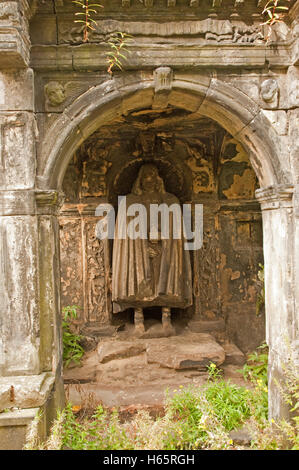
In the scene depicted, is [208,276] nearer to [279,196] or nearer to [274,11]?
[279,196]

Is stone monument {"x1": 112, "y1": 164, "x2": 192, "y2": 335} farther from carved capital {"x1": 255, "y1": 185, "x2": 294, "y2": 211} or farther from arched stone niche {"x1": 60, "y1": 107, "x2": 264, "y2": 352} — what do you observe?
carved capital {"x1": 255, "y1": 185, "x2": 294, "y2": 211}

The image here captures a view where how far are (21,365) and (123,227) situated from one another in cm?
247

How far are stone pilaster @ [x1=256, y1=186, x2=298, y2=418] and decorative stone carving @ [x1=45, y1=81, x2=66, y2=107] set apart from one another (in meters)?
1.99

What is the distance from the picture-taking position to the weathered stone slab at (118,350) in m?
4.64

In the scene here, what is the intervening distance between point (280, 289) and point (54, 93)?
260 centimetres

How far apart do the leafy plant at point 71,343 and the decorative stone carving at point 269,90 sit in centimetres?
338

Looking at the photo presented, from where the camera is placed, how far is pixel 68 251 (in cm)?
534

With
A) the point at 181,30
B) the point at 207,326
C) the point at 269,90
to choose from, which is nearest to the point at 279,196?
the point at 269,90

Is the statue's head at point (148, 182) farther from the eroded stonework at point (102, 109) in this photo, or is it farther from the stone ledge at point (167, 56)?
the stone ledge at point (167, 56)

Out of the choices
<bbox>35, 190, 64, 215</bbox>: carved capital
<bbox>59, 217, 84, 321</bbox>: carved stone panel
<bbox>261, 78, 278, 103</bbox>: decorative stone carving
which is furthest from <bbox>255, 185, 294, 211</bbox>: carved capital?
<bbox>59, 217, 84, 321</bbox>: carved stone panel

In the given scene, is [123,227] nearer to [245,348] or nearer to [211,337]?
[211,337]

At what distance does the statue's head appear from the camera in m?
5.29
